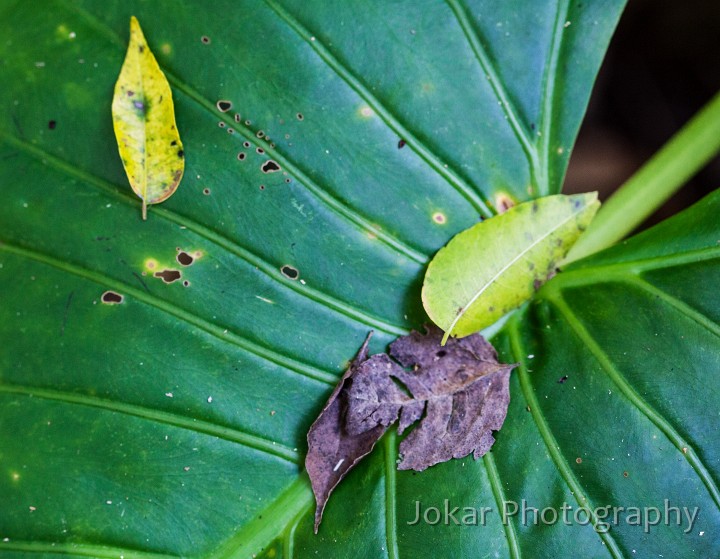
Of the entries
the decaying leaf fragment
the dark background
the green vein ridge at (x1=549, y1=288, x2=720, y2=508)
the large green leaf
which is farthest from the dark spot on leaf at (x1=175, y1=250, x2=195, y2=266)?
the dark background

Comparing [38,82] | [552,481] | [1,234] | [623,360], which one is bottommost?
[552,481]

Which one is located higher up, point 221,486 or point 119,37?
point 119,37

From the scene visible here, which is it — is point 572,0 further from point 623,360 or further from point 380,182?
point 623,360

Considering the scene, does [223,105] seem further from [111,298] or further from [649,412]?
[649,412]

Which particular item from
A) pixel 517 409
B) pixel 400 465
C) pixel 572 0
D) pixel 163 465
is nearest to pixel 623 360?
pixel 517 409

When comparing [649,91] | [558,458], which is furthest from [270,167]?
[649,91]
